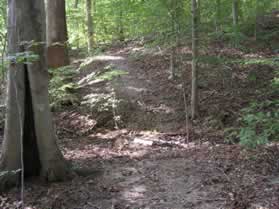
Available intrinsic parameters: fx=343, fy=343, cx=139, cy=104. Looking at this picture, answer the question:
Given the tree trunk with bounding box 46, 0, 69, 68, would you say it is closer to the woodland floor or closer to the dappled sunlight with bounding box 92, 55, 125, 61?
the woodland floor

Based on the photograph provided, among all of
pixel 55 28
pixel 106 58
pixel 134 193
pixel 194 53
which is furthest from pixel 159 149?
pixel 106 58

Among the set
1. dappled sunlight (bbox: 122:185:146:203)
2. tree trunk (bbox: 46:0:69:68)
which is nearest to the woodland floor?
dappled sunlight (bbox: 122:185:146:203)

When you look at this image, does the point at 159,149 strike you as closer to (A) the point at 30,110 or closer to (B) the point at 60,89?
(A) the point at 30,110

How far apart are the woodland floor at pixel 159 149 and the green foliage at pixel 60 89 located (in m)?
0.32

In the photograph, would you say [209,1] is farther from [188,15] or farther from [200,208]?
[200,208]

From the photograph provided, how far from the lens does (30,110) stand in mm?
5539

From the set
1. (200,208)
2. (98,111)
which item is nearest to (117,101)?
(98,111)

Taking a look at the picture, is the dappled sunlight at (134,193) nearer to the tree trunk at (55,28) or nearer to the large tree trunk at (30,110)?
the large tree trunk at (30,110)

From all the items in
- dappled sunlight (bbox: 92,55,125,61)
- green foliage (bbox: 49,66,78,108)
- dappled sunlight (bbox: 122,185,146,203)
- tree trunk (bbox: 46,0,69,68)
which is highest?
tree trunk (bbox: 46,0,69,68)

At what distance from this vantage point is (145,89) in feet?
35.9

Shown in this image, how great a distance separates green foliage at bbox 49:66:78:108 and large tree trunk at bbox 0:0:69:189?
4582 millimetres

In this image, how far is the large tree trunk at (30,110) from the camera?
5.16 m

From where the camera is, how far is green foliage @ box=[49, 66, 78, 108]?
398 inches

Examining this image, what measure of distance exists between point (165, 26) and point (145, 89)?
2.39m
